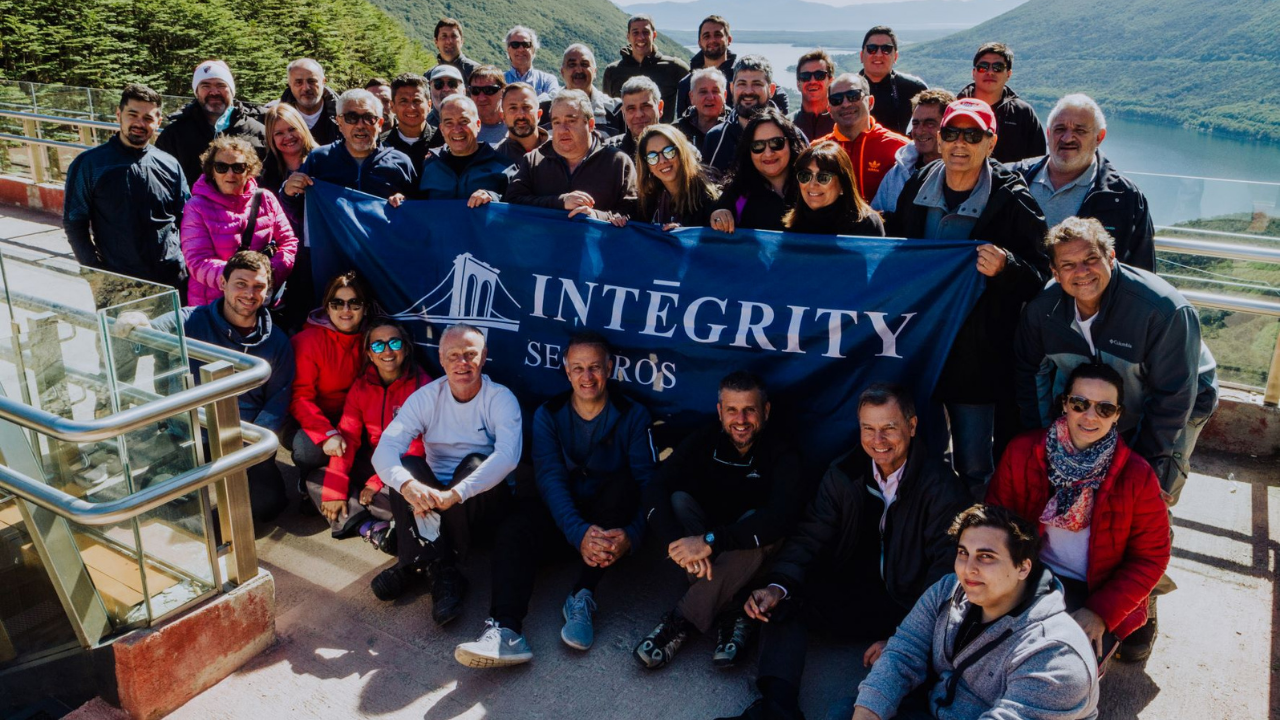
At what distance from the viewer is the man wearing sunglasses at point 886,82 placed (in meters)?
6.70

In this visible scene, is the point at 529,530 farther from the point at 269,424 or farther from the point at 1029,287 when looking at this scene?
the point at 1029,287

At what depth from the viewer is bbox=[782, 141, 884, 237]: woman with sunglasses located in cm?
432

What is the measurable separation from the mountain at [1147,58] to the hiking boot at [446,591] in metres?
21.6

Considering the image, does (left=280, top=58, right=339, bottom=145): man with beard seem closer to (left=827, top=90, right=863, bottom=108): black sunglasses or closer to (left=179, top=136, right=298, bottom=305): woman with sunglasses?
(left=179, top=136, right=298, bottom=305): woman with sunglasses

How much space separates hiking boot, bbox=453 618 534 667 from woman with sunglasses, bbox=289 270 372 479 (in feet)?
5.77

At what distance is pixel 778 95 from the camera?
7395 millimetres

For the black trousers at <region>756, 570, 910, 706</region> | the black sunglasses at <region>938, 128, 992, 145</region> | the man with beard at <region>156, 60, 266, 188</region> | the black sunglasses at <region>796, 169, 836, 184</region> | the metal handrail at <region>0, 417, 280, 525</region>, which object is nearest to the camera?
the metal handrail at <region>0, 417, 280, 525</region>

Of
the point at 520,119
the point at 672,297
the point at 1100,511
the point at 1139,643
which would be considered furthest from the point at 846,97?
the point at 1139,643

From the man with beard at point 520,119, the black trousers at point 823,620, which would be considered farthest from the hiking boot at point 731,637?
the man with beard at point 520,119

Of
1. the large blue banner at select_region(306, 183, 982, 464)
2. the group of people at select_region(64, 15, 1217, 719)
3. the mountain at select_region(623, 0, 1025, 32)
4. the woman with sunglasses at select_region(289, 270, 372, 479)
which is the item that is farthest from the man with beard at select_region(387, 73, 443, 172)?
the mountain at select_region(623, 0, 1025, 32)

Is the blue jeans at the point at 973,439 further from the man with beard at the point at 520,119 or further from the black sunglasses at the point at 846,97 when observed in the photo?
the man with beard at the point at 520,119

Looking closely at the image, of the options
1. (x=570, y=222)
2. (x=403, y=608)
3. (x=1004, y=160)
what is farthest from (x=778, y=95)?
(x=403, y=608)

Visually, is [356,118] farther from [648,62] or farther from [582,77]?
[648,62]

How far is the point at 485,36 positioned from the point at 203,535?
7752cm
